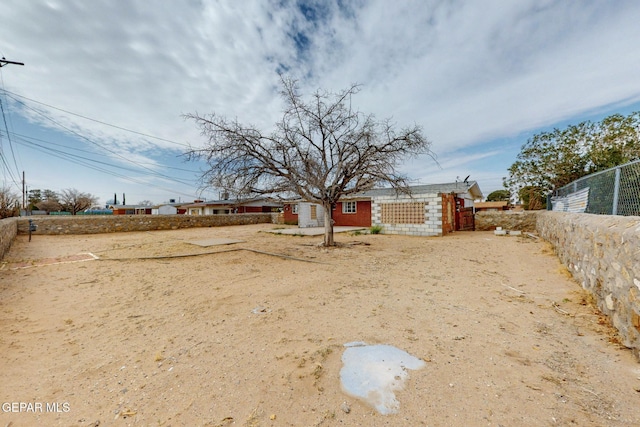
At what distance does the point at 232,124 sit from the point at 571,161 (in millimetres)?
21955

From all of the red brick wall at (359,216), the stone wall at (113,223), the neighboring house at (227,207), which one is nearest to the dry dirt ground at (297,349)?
the stone wall at (113,223)

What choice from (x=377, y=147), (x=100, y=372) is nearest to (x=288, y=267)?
(x=100, y=372)

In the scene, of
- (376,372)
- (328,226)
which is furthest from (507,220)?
(376,372)

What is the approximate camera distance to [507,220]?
16.5m

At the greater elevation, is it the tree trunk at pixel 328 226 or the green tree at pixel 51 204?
the green tree at pixel 51 204

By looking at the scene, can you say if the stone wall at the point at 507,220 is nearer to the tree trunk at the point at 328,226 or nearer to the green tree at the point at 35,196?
the tree trunk at the point at 328,226

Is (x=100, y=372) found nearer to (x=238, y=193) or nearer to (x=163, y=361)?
(x=163, y=361)

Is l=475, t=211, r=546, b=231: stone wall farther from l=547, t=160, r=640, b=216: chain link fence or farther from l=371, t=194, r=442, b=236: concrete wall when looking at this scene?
l=547, t=160, r=640, b=216: chain link fence

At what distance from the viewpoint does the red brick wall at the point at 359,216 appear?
18641 millimetres

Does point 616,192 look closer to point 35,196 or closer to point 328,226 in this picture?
point 328,226

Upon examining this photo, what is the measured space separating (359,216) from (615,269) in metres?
16.0

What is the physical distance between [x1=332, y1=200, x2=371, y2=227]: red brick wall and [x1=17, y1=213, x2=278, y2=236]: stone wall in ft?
34.6

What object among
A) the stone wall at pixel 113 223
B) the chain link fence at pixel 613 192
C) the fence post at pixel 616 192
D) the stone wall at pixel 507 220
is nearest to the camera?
the chain link fence at pixel 613 192

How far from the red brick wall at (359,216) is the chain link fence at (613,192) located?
12073mm
